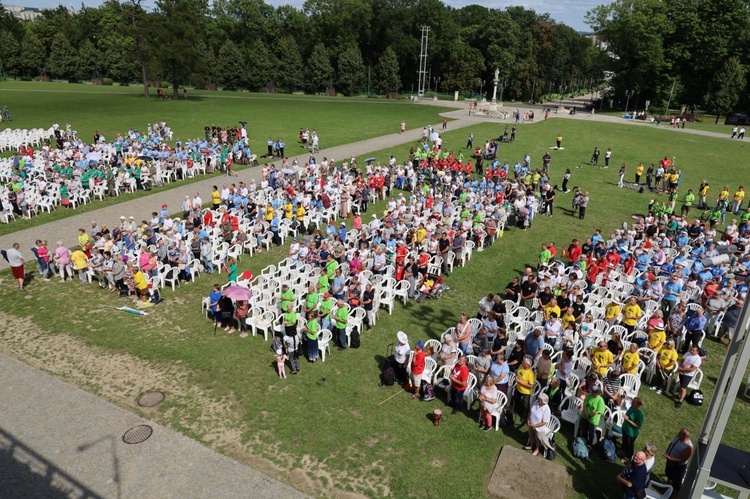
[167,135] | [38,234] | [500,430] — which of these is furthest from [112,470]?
[167,135]

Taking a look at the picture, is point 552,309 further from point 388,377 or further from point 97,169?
point 97,169

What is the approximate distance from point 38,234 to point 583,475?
19.5m

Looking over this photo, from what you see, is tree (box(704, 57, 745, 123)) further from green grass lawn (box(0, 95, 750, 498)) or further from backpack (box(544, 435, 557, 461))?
backpack (box(544, 435, 557, 461))

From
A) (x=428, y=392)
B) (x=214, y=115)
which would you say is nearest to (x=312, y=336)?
(x=428, y=392)

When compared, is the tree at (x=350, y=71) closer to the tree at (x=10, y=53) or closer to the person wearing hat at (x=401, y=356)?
the tree at (x=10, y=53)

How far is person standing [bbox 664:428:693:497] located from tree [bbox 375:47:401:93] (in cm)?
8209

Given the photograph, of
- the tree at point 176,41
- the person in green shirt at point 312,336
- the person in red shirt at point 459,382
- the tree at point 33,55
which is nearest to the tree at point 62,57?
the tree at point 33,55

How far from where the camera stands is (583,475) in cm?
829

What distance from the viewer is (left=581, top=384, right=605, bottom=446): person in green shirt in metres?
8.56

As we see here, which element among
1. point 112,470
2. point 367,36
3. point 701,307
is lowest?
point 112,470

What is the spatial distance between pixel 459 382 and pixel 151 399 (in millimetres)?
6137

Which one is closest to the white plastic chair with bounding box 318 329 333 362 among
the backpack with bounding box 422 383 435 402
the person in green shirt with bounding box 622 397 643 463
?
the backpack with bounding box 422 383 435 402

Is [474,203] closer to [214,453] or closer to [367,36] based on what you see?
[214,453]

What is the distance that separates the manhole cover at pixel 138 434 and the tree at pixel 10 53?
103 metres
